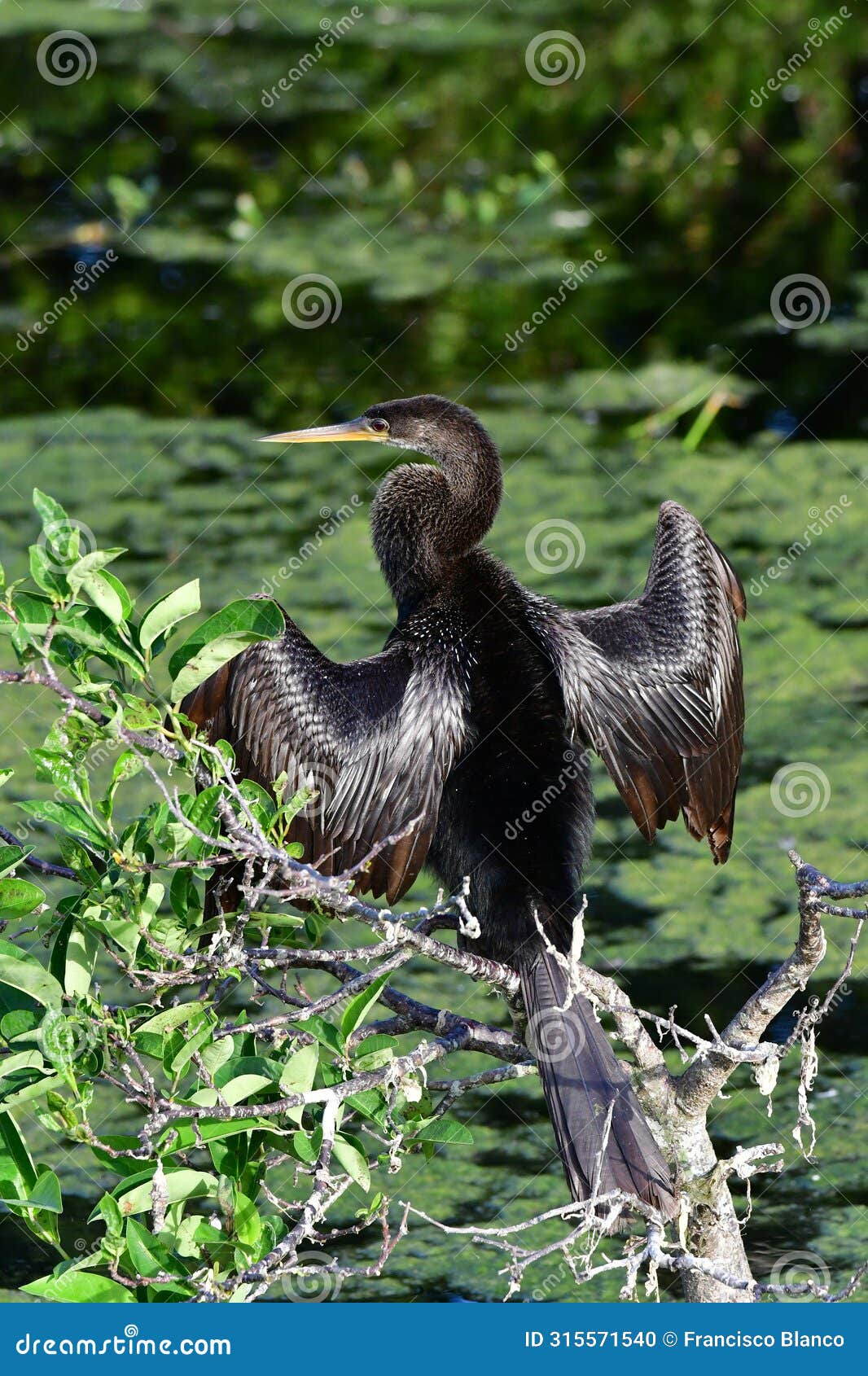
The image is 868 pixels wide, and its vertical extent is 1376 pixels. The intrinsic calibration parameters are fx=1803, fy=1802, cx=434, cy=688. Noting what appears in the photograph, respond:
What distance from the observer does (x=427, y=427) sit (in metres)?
3.88

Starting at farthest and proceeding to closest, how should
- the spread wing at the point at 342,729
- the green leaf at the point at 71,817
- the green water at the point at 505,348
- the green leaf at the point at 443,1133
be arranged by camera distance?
the green water at the point at 505,348
the spread wing at the point at 342,729
the green leaf at the point at 443,1133
the green leaf at the point at 71,817

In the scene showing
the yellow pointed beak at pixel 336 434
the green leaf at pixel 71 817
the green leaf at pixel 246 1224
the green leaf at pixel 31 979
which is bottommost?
the green leaf at pixel 246 1224

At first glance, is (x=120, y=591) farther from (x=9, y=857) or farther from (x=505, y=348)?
(x=505, y=348)

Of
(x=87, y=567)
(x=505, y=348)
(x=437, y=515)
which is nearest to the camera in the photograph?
(x=87, y=567)

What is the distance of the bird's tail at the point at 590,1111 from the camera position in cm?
282

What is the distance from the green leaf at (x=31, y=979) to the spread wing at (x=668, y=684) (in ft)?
4.05

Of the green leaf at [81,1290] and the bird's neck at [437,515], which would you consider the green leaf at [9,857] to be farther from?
the bird's neck at [437,515]

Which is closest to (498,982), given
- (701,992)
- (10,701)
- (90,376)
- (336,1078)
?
(336,1078)

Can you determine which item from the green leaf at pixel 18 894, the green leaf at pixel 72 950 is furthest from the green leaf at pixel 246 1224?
the green leaf at pixel 18 894

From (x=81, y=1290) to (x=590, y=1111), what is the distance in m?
0.88

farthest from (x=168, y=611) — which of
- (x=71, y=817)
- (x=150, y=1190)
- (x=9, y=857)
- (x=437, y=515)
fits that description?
(x=437, y=515)

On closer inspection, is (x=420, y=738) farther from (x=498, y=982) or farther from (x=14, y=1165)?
(x=14, y=1165)

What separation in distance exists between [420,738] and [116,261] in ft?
20.6

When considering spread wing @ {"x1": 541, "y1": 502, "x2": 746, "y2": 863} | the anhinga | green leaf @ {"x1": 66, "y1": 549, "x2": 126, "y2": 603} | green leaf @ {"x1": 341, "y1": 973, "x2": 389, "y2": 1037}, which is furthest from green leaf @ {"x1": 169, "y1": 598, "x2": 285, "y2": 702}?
spread wing @ {"x1": 541, "y1": 502, "x2": 746, "y2": 863}
